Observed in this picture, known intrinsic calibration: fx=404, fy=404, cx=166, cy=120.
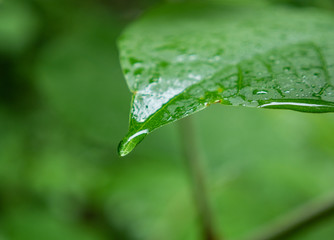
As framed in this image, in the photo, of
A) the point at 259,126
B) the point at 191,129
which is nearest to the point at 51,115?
the point at 259,126

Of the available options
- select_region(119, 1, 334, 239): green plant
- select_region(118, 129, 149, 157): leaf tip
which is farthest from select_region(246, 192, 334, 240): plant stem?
select_region(118, 129, 149, 157): leaf tip

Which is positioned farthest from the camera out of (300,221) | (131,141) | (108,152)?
(108,152)

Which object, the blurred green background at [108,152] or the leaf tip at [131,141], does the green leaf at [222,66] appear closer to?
the leaf tip at [131,141]

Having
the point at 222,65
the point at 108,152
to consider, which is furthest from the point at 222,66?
the point at 108,152

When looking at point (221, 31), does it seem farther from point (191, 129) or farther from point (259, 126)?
point (259, 126)

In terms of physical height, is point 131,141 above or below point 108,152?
above

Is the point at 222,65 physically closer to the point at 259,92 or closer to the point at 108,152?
the point at 259,92

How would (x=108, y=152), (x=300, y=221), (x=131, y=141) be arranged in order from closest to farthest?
1. (x=131, y=141)
2. (x=300, y=221)
3. (x=108, y=152)

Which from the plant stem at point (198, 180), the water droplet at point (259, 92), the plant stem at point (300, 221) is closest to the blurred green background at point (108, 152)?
the plant stem at point (300, 221)
